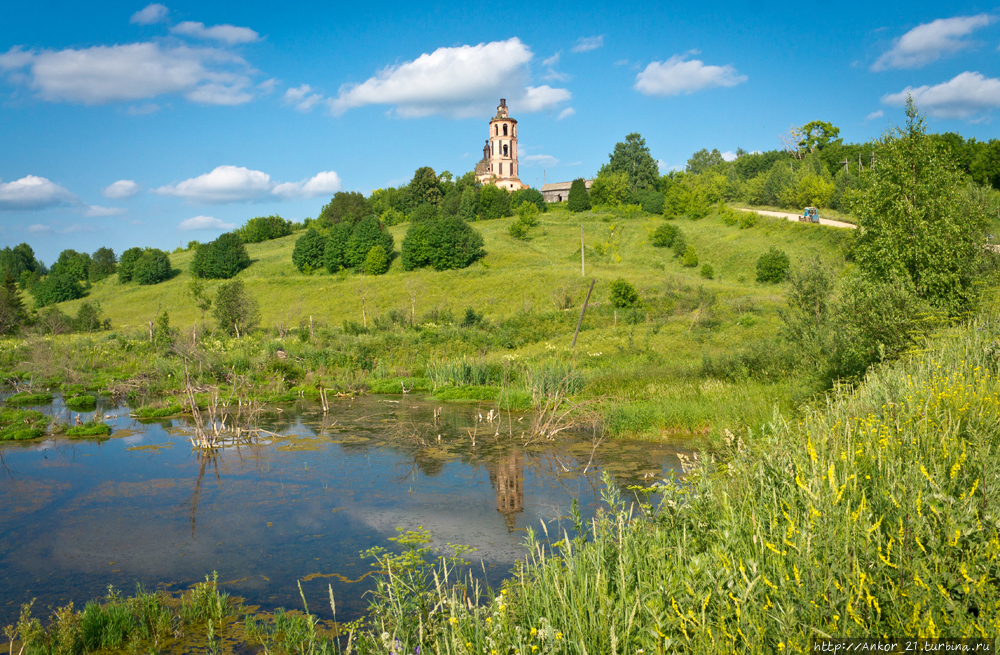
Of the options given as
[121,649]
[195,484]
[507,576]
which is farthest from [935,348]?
[195,484]

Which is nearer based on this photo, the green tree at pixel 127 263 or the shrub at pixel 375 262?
the shrub at pixel 375 262

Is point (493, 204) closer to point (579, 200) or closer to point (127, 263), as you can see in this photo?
point (579, 200)

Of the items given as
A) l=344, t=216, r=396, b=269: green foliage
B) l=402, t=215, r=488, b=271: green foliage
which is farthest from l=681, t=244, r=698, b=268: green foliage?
l=344, t=216, r=396, b=269: green foliage

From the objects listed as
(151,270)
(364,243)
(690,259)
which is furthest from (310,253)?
(690,259)

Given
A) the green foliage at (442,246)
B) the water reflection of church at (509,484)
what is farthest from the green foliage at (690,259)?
the water reflection of church at (509,484)

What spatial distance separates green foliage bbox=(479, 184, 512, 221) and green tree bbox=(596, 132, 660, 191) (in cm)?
1731

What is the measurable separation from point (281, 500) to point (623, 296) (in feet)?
80.1

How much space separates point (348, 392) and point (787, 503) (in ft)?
51.6

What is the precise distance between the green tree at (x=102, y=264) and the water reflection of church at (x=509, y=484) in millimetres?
69463

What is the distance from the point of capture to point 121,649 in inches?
A: 216

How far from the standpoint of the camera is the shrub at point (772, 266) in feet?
136

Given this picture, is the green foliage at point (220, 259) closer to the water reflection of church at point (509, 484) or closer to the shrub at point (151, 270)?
the shrub at point (151, 270)

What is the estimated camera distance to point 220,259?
60.6 m

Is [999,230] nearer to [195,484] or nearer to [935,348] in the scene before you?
[935,348]
